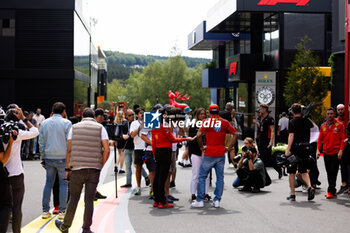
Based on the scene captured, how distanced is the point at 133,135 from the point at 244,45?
32.2m

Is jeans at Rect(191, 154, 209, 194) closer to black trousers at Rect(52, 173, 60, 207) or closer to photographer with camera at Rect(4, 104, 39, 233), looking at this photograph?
black trousers at Rect(52, 173, 60, 207)

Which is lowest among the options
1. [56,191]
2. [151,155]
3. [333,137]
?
[56,191]

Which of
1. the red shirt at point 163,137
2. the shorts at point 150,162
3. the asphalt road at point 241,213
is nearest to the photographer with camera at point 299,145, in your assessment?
the asphalt road at point 241,213

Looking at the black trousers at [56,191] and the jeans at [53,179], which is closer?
the jeans at [53,179]

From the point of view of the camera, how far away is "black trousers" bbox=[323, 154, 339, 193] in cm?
1098

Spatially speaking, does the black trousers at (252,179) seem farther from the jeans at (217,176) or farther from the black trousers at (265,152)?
the black trousers at (265,152)

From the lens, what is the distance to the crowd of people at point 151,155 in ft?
23.1

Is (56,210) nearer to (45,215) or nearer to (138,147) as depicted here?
(45,215)

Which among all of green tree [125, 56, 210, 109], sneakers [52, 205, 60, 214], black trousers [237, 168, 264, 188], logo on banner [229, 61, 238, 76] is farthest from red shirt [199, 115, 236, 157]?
green tree [125, 56, 210, 109]

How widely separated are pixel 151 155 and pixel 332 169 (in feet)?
12.3

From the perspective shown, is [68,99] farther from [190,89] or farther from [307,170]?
[190,89]

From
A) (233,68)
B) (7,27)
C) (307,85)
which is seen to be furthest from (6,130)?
(233,68)

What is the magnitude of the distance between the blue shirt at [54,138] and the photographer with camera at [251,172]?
4507 mm

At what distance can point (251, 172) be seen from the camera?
38.4 feet
